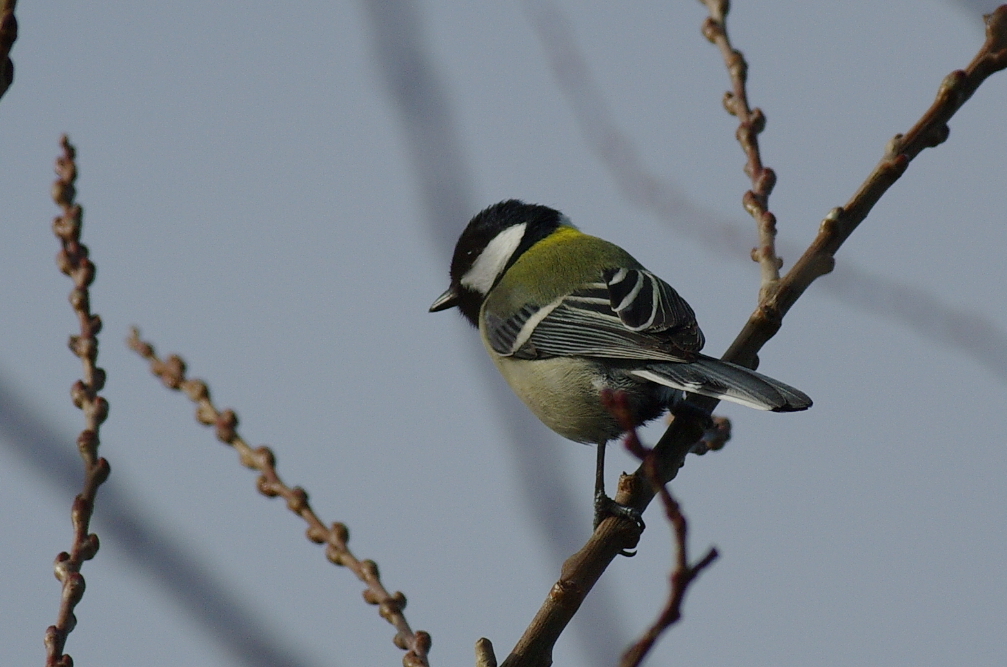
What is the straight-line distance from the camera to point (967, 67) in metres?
2.16

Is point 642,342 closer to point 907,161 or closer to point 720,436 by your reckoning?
point 720,436

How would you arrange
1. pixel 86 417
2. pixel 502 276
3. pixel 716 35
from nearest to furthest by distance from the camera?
1. pixel 86 417
2. pixel 716 35
3. pixel 502 276

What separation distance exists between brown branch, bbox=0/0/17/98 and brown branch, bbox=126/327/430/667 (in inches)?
41.9

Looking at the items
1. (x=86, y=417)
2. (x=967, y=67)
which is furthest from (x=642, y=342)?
(x=86, y=417)

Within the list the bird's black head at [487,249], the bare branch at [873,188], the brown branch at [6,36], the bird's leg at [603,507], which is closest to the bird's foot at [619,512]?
the bird's leg at [603,507]

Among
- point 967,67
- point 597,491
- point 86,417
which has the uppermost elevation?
point 967,67

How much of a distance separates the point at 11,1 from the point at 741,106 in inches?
74.5

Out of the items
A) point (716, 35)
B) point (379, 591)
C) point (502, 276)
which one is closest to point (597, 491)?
point (379, 591)

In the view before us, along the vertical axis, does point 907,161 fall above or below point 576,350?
above

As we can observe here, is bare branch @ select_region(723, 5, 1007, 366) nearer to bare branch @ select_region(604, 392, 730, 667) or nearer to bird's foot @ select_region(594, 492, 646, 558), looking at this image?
bird's foot @ select_region(594, 492, 646, 558)

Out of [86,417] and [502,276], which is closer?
[86,417]

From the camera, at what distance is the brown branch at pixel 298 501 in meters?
2.07

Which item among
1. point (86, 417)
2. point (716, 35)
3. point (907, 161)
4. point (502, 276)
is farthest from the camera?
point (502, 276)

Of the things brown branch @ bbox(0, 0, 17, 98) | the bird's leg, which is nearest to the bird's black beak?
the bird's leg
